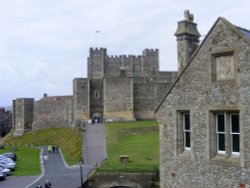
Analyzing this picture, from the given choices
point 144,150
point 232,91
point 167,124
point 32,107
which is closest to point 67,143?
point 144,150

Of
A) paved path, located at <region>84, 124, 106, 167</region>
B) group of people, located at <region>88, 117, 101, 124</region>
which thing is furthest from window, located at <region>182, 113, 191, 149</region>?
group of people, located at <region>88, 117, 101, 124</region>

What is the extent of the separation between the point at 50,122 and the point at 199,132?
204ft

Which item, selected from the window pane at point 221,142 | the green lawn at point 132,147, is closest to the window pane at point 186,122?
the window pane at point 221,142

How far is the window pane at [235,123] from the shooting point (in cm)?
1677

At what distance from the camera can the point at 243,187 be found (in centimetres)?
1619

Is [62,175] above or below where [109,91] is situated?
below

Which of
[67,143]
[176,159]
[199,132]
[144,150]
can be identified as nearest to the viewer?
[199,132]

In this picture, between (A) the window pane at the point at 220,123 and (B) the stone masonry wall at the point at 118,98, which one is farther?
(B) the stone masonry wall at the point at 118,98

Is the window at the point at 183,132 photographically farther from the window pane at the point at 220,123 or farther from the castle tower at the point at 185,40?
the castle tower at the point at 185,40

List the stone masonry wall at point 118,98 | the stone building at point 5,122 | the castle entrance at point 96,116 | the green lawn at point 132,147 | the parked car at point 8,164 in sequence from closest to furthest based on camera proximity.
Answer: the green lawn at point 132,147 < the parked car at point 8,164 < the stone masonry wall at point 118,98 < the castle entrance at point 96,116 < the stone building at point 5,122

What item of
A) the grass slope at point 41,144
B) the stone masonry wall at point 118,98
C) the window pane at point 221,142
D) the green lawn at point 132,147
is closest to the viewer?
the window pane at point 221,142

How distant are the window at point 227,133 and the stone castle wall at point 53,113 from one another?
2204 inches

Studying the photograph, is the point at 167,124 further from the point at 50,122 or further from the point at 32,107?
the point at 32,107

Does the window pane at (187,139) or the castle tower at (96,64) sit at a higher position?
the castle tower at (96,64)
